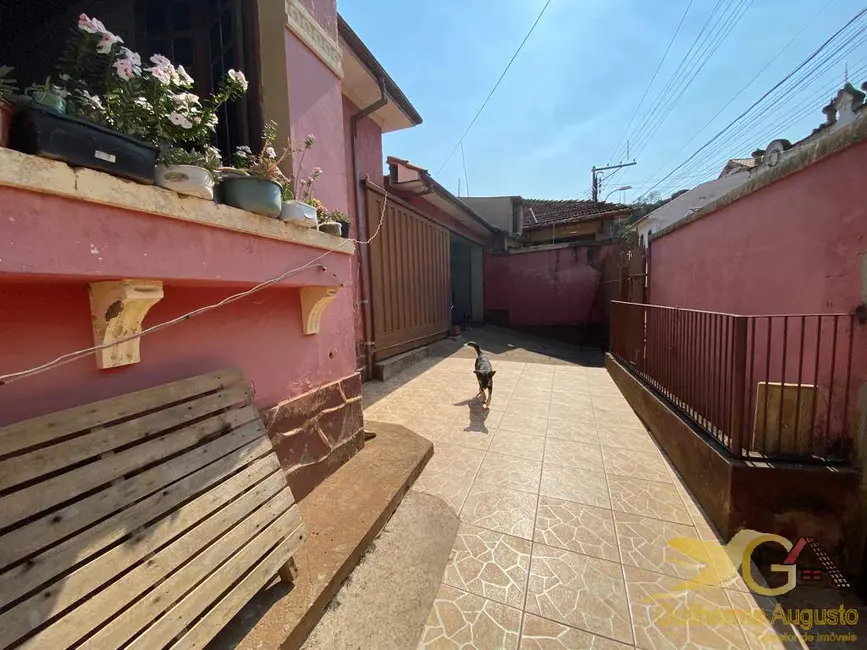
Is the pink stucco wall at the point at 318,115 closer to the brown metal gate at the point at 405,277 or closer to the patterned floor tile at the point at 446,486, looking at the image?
the brown metal gate at the point at 405,277

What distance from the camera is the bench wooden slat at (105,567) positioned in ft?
3.00

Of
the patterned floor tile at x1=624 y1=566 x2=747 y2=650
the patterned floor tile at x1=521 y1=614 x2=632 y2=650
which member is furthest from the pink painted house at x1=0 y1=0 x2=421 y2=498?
the patterned floor tile at x1=624 y1=566 x2=747 y2=650

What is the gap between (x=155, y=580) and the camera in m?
1.18

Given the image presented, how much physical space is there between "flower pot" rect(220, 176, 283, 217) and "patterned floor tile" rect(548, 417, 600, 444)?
11.4 feet

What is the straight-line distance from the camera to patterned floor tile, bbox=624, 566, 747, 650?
1623 millimetres

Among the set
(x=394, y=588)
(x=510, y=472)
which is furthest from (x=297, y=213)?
(x=510, y=472)

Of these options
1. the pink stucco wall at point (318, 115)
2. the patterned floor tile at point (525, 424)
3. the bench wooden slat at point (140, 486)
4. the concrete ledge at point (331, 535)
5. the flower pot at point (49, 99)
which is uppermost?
the pink stucco wall at point (318, 115)

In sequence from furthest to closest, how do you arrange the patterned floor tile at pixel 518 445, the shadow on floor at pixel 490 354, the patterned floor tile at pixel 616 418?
1. the shadow on floor at pixel 490 354
2. the patterned floor tile at pixel 616 418
3. the patterned floor tile at pixel 518 445

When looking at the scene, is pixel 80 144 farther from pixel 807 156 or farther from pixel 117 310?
pixel 807 156

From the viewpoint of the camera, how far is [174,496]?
1.36 m

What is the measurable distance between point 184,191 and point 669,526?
3.59 meters

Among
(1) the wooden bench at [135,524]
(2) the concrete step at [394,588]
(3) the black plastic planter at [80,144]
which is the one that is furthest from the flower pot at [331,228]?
(2) the concrete step at [394,588]

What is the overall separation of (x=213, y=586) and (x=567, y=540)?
6.80 feet

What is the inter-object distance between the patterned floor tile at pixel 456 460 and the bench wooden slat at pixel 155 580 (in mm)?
1641
